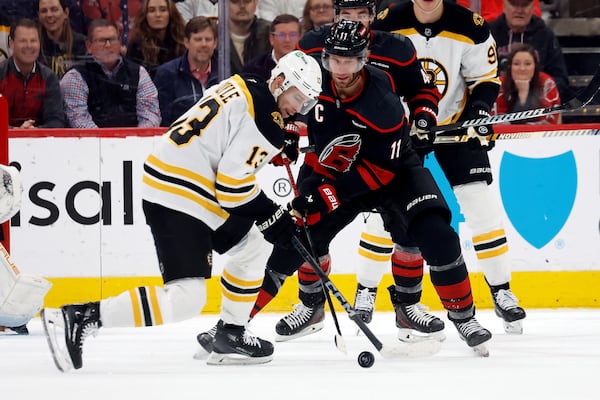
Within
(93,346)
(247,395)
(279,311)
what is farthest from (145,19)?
(247,395)

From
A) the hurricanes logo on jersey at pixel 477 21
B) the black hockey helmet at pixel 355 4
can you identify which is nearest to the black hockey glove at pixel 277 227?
the black hockey helmet at pixel 355 4

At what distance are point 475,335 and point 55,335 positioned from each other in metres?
1.37

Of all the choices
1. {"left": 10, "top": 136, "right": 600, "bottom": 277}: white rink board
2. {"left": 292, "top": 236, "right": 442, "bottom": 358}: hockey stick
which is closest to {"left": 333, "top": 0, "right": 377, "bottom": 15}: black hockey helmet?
{"left": 292, "top": 236, "right": 442, "bottom": 358}: hockey stick

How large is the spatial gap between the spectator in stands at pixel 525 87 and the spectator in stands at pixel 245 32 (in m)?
1.17

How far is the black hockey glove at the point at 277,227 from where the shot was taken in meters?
3.41

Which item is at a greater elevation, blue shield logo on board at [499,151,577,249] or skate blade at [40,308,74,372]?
blue shield logo on board at [499,151,577,249]

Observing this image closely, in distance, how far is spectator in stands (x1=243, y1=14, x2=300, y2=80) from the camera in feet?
17.7

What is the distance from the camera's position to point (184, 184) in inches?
132

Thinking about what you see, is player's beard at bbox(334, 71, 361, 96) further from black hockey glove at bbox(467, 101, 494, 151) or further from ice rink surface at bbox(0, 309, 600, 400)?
ice rink surface at bbox(0, 309, 600, 400)

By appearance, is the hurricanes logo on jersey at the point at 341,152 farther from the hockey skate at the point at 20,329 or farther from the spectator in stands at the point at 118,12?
the spectator in stands at the point at 118,12

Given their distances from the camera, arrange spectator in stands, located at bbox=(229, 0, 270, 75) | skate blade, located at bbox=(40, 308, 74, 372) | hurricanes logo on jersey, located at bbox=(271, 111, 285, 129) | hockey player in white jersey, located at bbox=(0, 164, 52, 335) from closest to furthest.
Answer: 1. skate blade, located at bbox=(40, 308, 74, 372)
2. hurricanes logo on jersey, located at bbox=(271, 111, 285, 129)
3. hockey player in white jersey, located at bbox=(0, 164, 52, 335)
4. spectator in stands, located at bbox=(229, 0, 270, 75)

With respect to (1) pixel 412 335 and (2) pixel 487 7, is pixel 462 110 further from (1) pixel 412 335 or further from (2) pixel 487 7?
(2) pixel 487 7

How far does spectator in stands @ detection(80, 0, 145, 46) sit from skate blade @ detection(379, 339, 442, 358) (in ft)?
7.85

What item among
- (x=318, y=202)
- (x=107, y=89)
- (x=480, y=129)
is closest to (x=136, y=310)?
(x=318, y=202)
